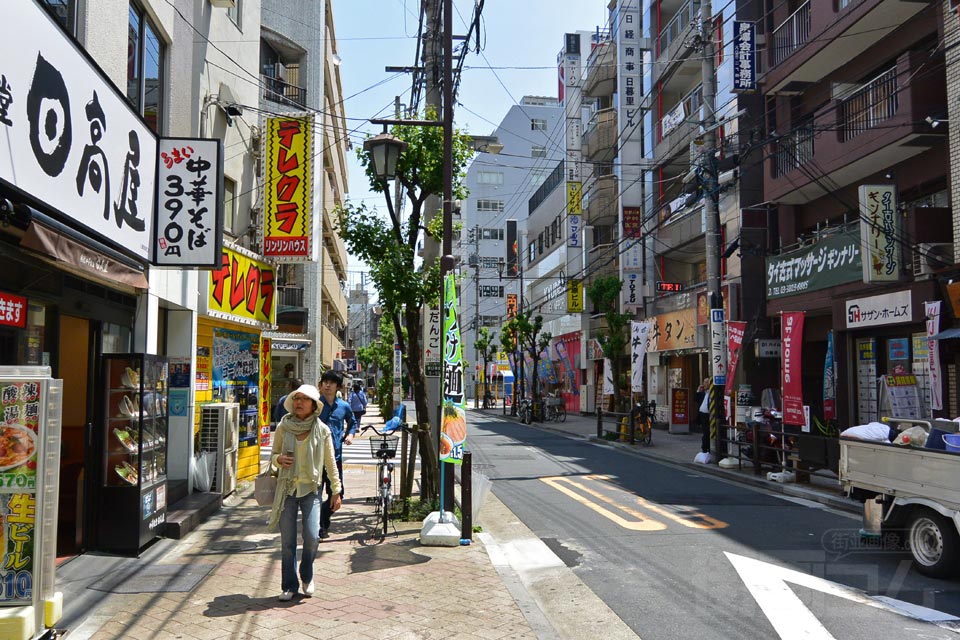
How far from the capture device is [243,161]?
51.4ft

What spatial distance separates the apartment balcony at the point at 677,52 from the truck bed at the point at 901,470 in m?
22.1

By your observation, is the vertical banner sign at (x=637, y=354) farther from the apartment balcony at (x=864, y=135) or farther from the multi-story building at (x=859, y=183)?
the apartment balcony at (x=864, y=135)

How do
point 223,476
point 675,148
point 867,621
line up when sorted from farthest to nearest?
point 675,148, point 223,476, point 867,621

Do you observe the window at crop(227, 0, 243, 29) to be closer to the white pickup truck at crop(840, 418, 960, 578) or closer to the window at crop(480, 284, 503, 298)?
the white pickup truck at crop(840, 418, 960, 578)

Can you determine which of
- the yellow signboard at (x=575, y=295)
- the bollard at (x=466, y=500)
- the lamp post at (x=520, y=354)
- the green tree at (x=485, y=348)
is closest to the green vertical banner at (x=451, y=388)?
the bollard at (x=466, y=500)

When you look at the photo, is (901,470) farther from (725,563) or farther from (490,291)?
(490,291)

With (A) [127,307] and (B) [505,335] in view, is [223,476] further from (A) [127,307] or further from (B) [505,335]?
(B) [505,335]

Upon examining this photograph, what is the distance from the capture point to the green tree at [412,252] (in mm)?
10516

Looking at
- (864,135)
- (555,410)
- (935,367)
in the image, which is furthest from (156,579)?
(555,410)

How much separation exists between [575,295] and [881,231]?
79.4 ft

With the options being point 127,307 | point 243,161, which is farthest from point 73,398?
point 243,161

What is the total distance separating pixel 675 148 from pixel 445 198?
22.6 m

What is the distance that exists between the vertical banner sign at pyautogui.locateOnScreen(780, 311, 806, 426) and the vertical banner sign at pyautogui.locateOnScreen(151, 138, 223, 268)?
12048 mm

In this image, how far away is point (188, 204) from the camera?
31.4 feet
